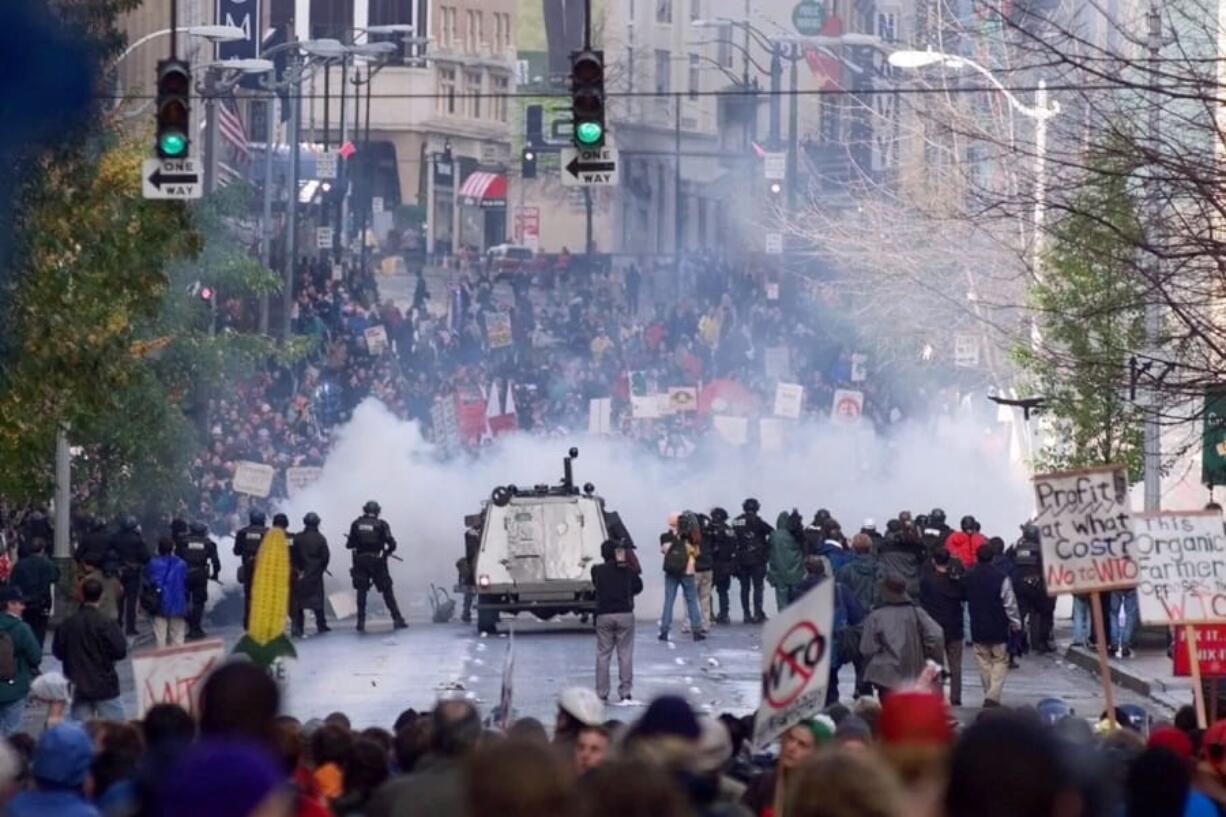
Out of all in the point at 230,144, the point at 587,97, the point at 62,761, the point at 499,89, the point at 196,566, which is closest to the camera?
the point at 62,761

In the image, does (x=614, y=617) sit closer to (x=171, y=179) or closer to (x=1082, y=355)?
(x=1082, y=355)

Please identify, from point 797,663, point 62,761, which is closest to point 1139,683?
point 797,663

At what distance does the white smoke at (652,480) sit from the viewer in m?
46.6

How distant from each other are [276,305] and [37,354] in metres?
36.1

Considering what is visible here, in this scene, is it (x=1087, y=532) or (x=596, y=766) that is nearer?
(x=596, y=766)

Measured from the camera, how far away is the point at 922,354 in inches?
2437

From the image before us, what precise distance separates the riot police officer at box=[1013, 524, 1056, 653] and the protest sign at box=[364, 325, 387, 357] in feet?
95.1

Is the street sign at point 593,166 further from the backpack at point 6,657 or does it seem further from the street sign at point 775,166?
the street sign at point 775,166

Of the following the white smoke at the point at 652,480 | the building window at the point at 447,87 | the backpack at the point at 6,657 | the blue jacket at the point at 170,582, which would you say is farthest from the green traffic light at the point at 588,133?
the building window at the point at 447,87

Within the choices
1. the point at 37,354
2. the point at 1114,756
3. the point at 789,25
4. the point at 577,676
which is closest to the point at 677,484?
the point at 577,676

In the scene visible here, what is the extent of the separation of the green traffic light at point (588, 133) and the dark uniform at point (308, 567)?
14405mm

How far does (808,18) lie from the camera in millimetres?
90125

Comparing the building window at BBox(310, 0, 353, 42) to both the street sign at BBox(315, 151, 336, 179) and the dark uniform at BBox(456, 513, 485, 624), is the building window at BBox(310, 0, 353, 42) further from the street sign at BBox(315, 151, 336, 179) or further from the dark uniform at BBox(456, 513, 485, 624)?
the dark uniform at BBox(456, 513, 485, 624)

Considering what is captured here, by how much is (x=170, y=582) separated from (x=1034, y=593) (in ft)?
29.2
